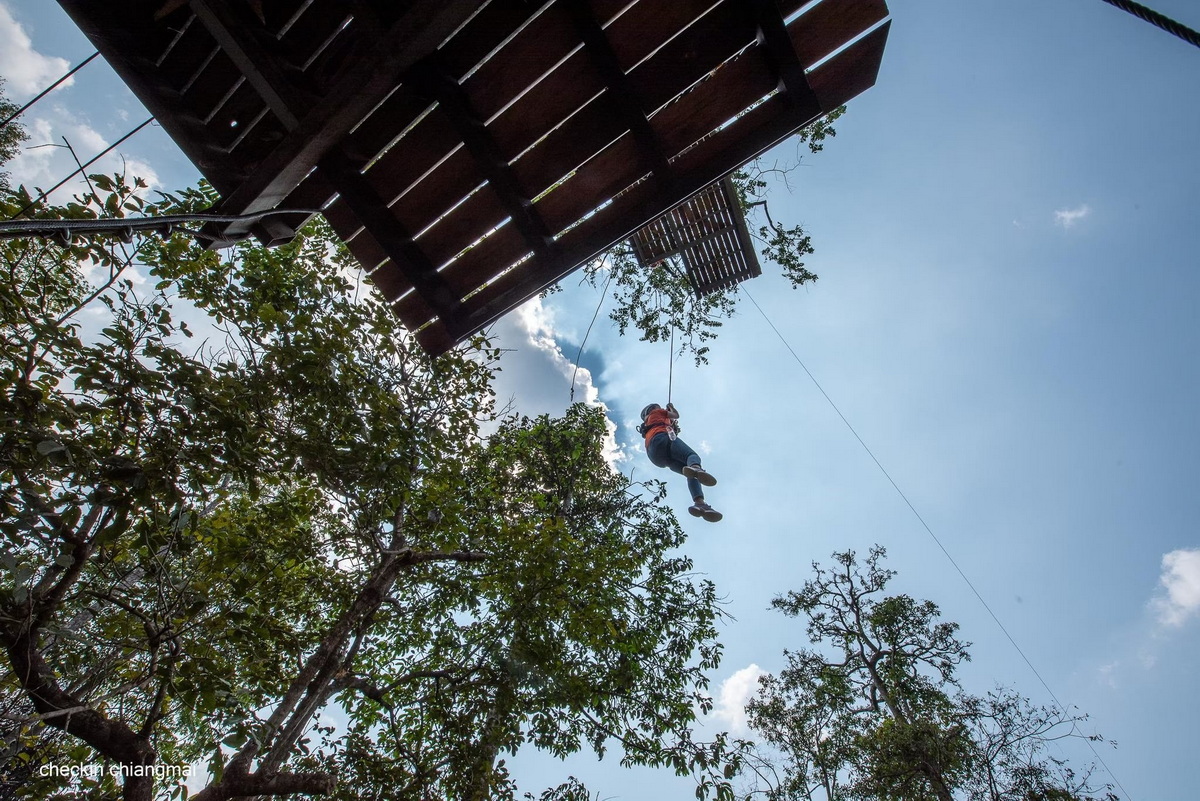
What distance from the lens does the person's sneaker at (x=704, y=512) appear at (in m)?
8.05

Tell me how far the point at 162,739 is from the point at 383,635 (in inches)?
89.9

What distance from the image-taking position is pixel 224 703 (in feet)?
8.64

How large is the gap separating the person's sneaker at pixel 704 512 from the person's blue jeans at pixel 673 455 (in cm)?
18

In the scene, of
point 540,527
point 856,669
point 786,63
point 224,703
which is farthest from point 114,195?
point 856,669

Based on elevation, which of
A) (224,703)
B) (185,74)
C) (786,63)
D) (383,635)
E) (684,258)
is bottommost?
(224,703)

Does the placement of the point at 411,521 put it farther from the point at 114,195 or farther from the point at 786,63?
the point at 786,63

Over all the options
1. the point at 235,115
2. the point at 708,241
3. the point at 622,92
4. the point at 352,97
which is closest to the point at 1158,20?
the point at 622,92

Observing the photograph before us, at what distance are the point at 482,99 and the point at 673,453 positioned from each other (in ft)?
23.8

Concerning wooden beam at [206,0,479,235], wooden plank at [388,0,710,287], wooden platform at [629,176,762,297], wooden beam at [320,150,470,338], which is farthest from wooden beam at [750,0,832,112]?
wooden platform at [629,176,762,297]

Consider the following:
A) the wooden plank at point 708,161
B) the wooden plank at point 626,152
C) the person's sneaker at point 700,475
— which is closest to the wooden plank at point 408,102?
the wooden plank at point 626,152

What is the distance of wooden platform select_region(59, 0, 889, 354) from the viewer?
6.26 feet

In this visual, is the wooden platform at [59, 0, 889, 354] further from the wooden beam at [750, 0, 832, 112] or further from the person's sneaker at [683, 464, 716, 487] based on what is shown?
the person's sneaker at [683, 464, 716, 487]

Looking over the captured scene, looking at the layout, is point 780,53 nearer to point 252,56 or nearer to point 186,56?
point 252,56

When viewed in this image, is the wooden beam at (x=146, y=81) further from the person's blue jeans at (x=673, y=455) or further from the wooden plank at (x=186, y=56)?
the person's blue jeans at (x=673, y=455)
